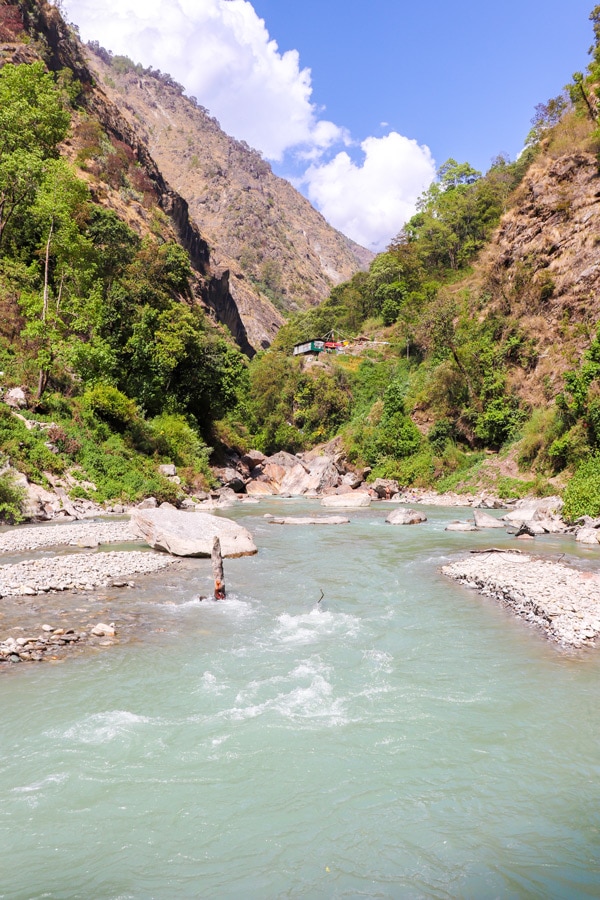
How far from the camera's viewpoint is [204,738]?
241 inches

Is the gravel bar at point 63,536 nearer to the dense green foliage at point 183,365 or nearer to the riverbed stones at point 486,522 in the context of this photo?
the dense green foliage at point 183,365

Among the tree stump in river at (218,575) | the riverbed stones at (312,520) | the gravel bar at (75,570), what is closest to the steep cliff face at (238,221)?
the riverbed stones at (312,520)

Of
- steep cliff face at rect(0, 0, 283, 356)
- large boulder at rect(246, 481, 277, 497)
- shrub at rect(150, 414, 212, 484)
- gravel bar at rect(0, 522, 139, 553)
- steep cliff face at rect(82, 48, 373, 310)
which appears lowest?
large boulder at rect(246, 481, 277, 497)

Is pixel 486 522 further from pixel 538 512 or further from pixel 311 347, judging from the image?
pixel 311 347

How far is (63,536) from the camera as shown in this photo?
57.9 feet

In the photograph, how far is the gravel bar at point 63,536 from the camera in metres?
16.4

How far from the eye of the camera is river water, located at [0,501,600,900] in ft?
13.9

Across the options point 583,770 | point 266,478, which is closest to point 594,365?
point 583,770

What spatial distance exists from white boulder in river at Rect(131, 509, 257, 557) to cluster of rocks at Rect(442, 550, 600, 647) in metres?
6.70

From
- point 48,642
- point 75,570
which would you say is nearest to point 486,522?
point 75,570

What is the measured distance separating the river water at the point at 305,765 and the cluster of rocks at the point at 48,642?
0.41m

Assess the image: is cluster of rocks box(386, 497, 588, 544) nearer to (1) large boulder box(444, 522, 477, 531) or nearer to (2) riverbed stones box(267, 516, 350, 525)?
A: (1) large boulder box(444, 522, 477, 531)

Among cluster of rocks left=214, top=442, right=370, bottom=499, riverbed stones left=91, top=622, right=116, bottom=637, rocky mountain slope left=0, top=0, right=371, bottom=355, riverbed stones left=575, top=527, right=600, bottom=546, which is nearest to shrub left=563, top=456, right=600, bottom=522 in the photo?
riverbed stones left=575, top=527, right=600, bottom=546

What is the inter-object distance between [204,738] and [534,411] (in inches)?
1245
